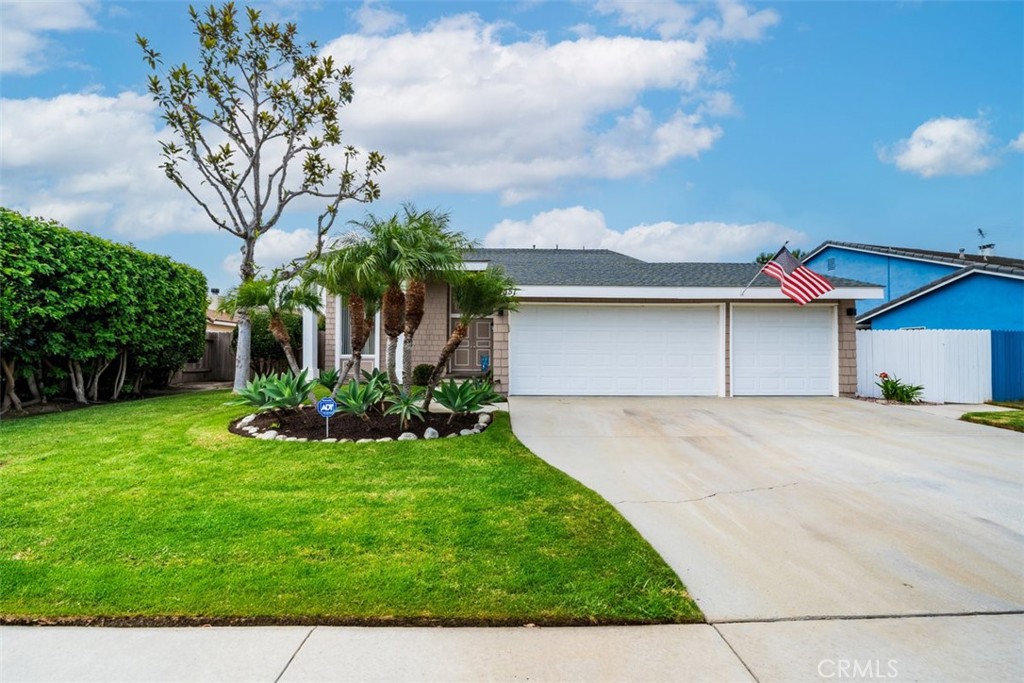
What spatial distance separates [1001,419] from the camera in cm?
945

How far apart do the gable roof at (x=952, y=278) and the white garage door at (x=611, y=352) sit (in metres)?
9.67

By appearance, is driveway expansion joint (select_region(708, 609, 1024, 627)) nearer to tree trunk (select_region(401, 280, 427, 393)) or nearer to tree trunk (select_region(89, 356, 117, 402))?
tree trunk (select_region(401, 280, 427, 393))

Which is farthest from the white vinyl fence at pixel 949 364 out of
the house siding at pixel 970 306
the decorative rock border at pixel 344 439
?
the decorative rock border at pixel 344 439

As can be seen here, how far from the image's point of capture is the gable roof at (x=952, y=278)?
1555 cm

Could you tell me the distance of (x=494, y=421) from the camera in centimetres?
877

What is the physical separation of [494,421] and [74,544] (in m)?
5.60

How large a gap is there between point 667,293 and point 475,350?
17.9 ft

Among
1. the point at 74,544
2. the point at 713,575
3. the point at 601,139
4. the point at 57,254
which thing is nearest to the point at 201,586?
the point at 74,544

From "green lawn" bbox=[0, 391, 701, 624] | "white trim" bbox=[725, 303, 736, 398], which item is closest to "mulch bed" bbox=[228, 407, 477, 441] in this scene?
"green lawn" bbox=[0, 391, 701, 624]

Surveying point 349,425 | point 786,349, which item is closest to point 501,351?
point 349,425

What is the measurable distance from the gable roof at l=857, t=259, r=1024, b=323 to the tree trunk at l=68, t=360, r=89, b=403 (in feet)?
73.5

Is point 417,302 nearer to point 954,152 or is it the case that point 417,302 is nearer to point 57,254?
point 57,254

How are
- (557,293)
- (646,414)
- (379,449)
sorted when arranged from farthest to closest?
1. (557,293)
2. (646,414)
3. (379,449)

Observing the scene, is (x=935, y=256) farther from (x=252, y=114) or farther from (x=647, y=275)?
(x=252, y=114)
